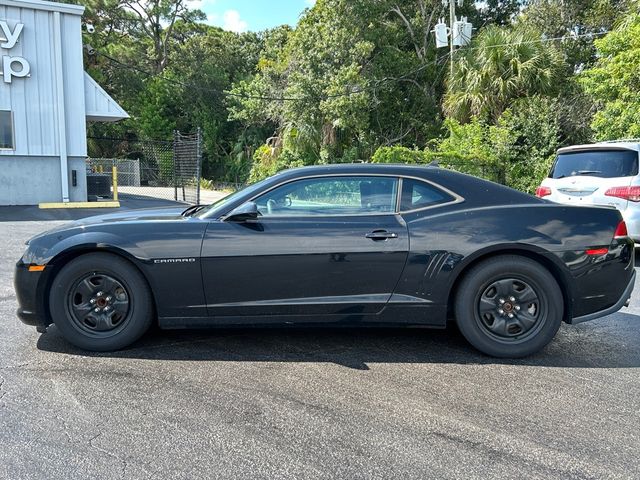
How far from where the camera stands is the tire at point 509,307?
4.00 meters

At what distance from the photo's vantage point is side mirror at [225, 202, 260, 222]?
13.0 feet

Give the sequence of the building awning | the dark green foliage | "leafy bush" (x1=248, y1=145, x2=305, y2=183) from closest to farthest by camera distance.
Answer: the dark green foliage → the building awning → "leafy bush" (x1=248, y1=145, x2=305, y2=183)

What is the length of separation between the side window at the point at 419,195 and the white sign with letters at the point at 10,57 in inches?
638

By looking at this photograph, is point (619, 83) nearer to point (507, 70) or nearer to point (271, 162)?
point (507, 70)

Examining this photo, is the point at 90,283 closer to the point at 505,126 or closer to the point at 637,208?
the point at 637,208

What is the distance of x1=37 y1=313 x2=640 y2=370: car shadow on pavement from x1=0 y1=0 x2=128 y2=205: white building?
14.3 m

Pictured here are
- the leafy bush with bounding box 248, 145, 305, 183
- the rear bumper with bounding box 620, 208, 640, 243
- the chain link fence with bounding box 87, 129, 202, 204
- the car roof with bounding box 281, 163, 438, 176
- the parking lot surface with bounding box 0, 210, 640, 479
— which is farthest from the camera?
the leafy bush with bounding box 248, 145, 305, 183

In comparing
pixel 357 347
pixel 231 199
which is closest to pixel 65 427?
pixel 231 199

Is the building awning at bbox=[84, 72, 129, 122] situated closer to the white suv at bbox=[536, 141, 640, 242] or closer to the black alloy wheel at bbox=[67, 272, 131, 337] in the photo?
the white suv at bbox=[536, 141, 640, 242]

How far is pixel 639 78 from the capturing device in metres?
13.8

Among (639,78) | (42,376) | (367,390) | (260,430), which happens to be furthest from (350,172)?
(639,78)

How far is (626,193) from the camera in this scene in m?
7.29

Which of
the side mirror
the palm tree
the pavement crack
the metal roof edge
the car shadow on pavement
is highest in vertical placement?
the metal roof edge

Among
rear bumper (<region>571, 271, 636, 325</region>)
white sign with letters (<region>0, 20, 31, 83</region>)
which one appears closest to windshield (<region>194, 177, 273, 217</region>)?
rear bumper (<region>571, 271, 636, 325</region>)
